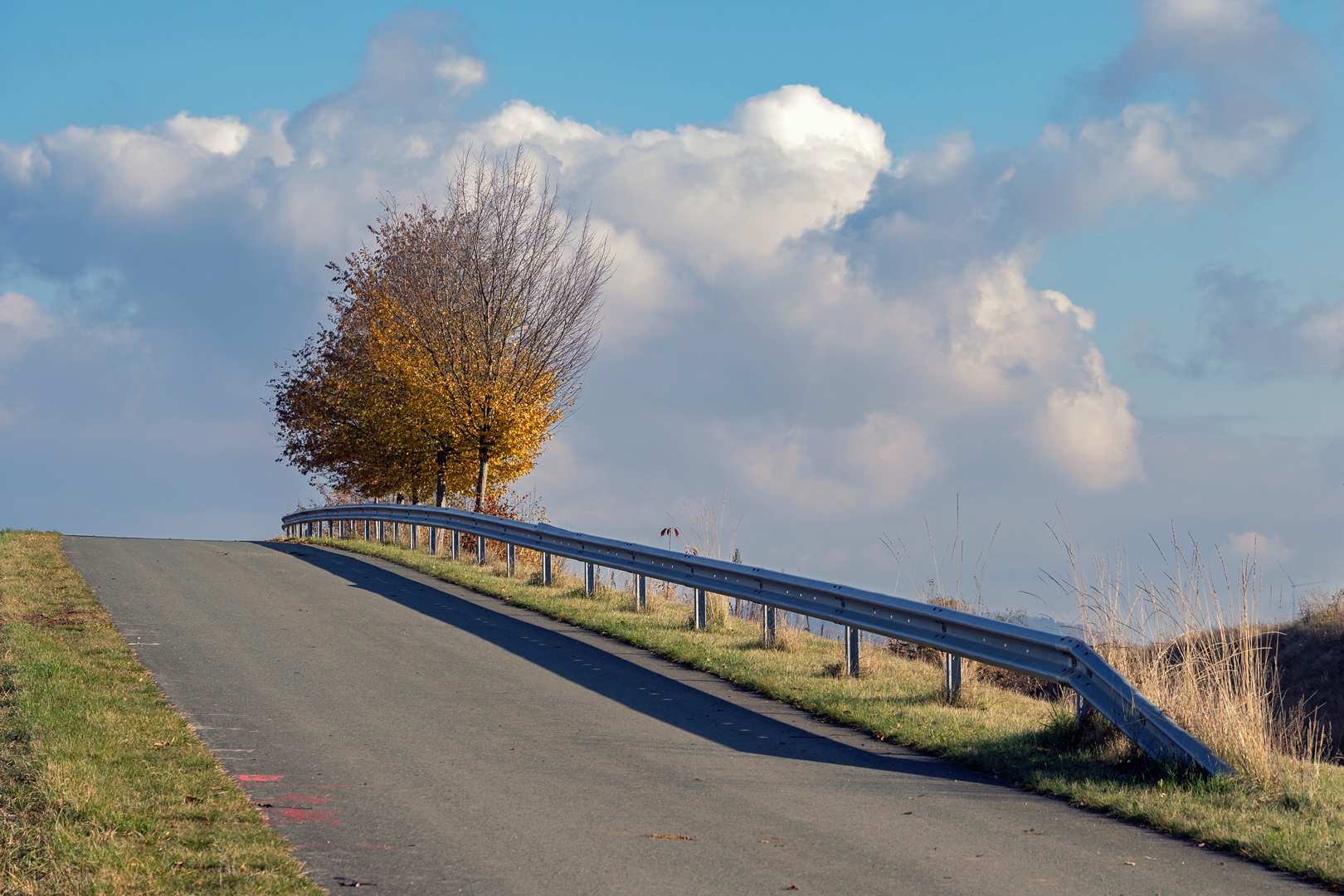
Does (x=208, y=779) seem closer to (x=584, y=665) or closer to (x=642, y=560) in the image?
(x=584, y=665)

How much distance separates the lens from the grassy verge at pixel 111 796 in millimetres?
5363

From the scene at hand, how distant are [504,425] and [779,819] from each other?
2437cm

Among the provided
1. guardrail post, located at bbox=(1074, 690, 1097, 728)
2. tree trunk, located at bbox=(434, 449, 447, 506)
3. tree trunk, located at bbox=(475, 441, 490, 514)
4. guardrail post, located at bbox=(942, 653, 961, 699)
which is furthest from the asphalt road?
tree trunk, located at bbox=(434, 449, 447, 506)

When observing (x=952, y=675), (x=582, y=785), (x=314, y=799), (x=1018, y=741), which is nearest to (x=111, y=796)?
(x=314, y=799)

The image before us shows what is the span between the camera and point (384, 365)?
32.2 metres

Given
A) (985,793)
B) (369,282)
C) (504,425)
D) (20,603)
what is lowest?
(985,793)

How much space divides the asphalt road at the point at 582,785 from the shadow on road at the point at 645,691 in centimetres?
4

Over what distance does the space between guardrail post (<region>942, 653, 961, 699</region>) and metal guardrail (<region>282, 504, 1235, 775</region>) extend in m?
0.20

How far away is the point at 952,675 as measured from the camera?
10055 mm

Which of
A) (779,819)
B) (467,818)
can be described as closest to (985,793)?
(779,819)

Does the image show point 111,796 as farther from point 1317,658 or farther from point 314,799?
point 1317,658

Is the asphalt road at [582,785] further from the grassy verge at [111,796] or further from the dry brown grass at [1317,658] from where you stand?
the dry brown grass at [1317,658]

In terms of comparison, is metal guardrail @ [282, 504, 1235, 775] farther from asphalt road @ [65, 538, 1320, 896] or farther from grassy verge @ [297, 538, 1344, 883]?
asphalt road @ [65, 538, 1320, 896]

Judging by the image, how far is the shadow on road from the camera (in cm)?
837
